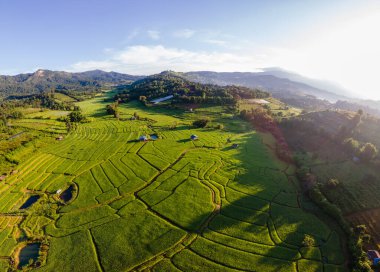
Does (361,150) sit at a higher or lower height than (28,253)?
higher

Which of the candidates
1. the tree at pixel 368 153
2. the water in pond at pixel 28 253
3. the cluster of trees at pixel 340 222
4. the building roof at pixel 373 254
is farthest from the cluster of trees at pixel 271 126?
the water in pond at pixel 28 253

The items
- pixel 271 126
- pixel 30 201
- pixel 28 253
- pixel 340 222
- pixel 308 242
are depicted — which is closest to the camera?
pixel 308 242

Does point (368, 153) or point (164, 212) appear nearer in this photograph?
point (164, 212)

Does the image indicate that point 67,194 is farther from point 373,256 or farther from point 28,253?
point 373,256

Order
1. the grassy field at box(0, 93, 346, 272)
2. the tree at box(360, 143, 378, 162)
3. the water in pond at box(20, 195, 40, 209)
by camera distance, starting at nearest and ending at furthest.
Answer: the grassy field at box(0, 93, 346, 272), the water in pond at box(20, 195, 40, 209), the tree at box(360, 143, 378, 162)

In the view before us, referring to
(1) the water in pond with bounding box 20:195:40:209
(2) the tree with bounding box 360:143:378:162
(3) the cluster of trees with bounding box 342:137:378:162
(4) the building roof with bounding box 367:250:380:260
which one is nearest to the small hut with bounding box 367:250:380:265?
(4) the building roof with bounding box 367:250:380:260

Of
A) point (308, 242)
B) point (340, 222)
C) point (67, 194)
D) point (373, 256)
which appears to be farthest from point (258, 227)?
point (67, 194)

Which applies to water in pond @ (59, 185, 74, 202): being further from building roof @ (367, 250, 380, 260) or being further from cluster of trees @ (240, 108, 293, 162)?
building roof @ (367, 250, 380, 260)
